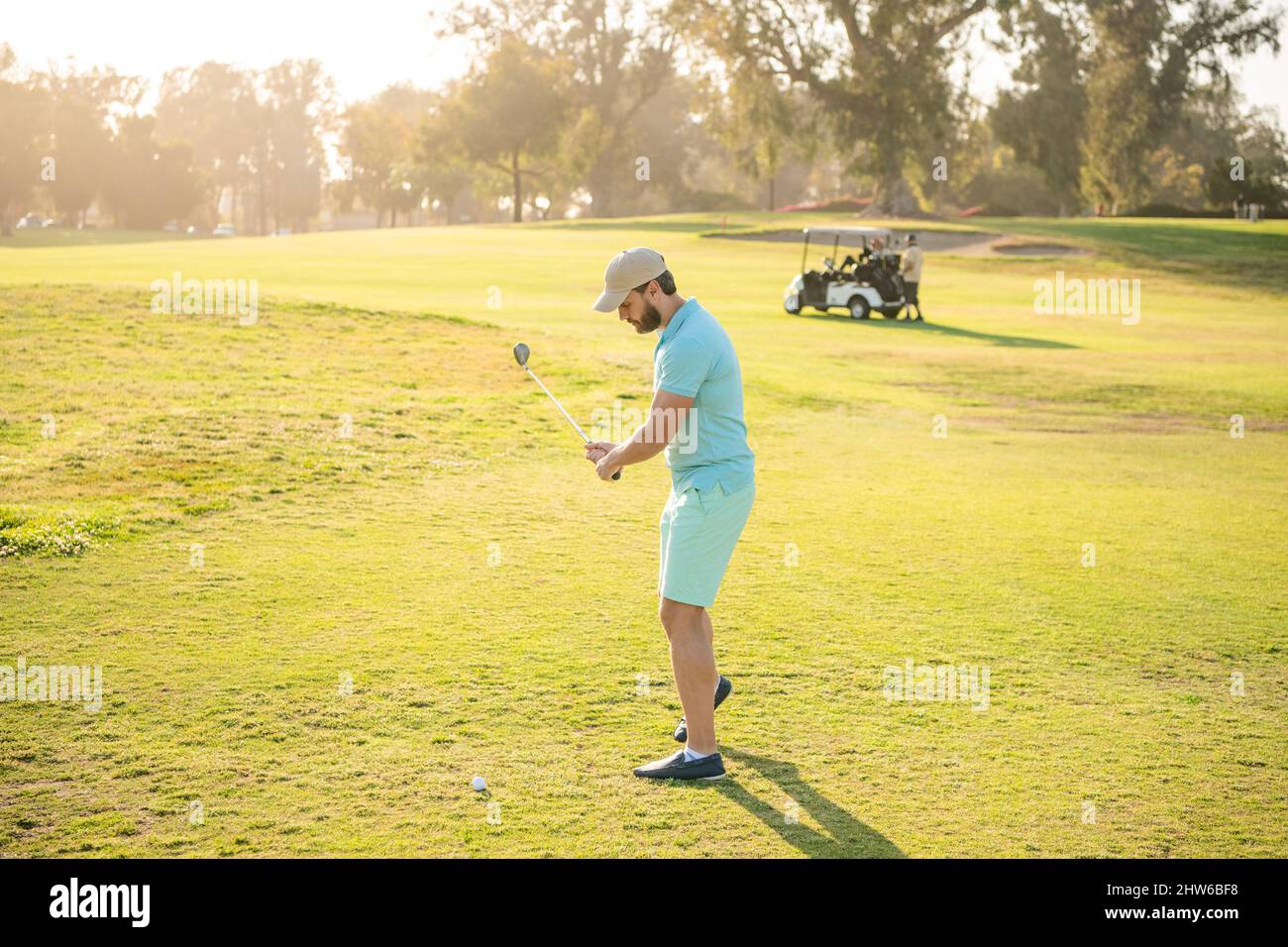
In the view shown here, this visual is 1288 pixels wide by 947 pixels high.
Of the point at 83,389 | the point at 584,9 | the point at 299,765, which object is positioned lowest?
the point at 299,765

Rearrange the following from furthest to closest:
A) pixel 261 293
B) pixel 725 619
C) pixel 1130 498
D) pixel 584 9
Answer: pixel 584 9
pixel 261 293
pixel 1130 498
pixel 725 619

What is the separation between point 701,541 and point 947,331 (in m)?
27.4

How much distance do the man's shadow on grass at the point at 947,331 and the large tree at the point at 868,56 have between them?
3257 centimetres

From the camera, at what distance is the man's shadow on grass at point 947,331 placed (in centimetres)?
3033

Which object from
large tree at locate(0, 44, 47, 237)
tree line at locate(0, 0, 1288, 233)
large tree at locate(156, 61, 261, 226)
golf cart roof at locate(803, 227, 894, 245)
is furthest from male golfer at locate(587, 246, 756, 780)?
large tree at locate(156, 61, 261, 226)

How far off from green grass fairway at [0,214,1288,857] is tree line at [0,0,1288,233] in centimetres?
4349

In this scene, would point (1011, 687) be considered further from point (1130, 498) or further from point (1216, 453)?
point (1216, 453)

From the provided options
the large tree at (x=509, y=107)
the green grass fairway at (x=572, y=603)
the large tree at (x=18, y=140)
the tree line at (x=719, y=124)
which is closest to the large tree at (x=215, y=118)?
the tree line at (x=719, y=124)

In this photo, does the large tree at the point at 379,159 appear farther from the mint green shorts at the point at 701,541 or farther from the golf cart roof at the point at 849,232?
the mint green shorts at the point at 701,541

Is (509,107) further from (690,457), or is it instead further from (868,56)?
(690,457)

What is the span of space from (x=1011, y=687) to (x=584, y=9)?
10084 cm

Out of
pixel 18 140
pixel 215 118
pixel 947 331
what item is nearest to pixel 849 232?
pixel 947 331

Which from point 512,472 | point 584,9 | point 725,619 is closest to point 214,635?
point 725,619

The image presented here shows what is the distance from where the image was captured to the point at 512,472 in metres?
15.7
